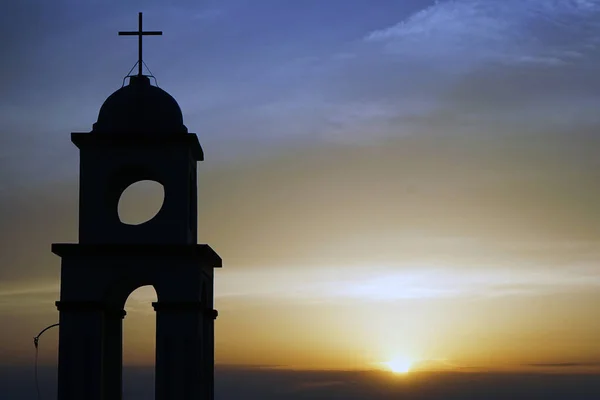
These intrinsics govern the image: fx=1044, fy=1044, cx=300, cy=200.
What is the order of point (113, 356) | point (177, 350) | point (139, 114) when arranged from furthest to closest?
point (113, 356) → point (139, 114) → point (177, 350)

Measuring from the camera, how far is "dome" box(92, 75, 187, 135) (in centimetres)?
2180

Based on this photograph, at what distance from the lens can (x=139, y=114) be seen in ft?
71.7

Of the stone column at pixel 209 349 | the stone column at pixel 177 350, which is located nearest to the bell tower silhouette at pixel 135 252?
the stone column at pixel 177 350

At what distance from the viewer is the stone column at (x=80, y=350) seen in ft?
68.9

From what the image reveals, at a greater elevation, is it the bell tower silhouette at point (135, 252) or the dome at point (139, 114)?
the dome at point (139, 114)

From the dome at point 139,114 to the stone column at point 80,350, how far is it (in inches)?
146

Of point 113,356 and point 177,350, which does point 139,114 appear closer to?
point 177,350

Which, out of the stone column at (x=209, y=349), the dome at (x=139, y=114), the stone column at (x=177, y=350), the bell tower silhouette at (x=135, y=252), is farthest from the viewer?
the stone column at (x=209, y=349)

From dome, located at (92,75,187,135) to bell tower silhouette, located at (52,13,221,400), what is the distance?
0.02 metres

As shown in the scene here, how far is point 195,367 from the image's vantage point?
69.7 feet

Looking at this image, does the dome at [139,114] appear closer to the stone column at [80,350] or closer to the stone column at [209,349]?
the stone column at [80,350]

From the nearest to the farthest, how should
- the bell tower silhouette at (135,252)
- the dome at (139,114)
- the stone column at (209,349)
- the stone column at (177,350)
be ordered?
the stone column at (177,350)
the bell tower silhouette at (135,252)
the dome at (139,114)
the stone column at (209,349)

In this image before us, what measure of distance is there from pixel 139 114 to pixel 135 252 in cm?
291

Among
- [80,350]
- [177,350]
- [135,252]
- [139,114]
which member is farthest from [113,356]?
[139,114]
